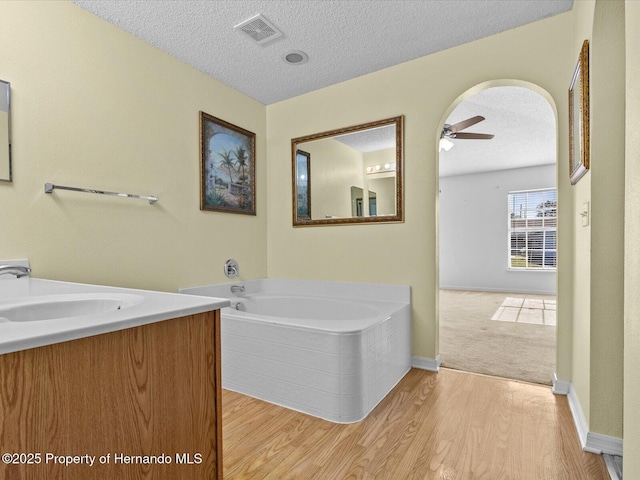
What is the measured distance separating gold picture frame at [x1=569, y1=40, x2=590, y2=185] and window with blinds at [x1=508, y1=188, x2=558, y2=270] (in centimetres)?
476

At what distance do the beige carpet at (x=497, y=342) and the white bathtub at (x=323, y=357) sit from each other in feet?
1.99

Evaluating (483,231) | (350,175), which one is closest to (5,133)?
(350,175)

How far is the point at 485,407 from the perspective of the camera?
186 cm

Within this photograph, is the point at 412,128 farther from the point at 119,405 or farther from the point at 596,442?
the point at 119,405

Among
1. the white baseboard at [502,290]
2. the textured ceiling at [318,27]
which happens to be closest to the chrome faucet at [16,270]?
the textured ceiling at [318,27]

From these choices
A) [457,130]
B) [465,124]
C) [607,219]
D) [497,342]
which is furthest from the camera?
[457,130]

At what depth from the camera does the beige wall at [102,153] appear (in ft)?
5.46

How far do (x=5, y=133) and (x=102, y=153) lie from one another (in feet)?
1.42

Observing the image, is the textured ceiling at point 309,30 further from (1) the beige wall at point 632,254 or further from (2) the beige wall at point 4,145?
(1) the beige wall at point 632,254

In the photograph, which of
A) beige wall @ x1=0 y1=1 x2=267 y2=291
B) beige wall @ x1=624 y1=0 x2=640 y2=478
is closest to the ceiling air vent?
beige wall @ x1=0 y1=1 x2=267 y2=291

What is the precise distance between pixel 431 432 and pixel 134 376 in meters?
1.45

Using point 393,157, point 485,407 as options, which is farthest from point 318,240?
point 485,407

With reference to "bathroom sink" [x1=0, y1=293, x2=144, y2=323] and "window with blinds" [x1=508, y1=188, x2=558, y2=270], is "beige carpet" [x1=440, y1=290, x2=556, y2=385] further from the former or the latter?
"bathroom sink" [x1=0, y1=293, x2=144, y2=323]

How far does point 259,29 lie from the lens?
2084 millimetres
